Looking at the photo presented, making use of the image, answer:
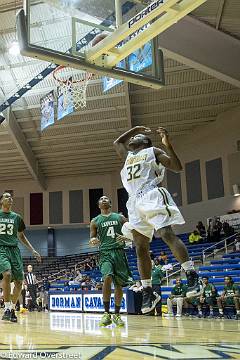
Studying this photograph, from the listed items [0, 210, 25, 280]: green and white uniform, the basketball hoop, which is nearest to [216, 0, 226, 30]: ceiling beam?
the basketball hoop

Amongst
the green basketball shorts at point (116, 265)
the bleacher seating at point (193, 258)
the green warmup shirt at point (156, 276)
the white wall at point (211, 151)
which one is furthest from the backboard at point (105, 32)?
the white wall at point (211, 151)

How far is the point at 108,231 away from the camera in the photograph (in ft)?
22.5

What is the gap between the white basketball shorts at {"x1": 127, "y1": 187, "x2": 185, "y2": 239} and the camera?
4074 millimetres

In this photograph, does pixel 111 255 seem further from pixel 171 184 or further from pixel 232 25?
pixel 171 184

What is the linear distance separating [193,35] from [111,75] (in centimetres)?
936

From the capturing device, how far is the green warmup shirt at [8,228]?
6.93 metres

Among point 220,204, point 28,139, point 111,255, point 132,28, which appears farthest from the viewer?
point 28,139

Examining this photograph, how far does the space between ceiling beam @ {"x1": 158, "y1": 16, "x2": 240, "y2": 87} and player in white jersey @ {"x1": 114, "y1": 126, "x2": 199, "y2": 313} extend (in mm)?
11018

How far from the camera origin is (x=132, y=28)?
6320 millimetres

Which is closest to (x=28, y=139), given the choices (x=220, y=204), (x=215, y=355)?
(x=220, y=204)

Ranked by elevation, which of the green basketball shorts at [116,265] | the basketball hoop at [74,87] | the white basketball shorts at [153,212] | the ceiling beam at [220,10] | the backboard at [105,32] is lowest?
the green basketball shorts at [116,265]

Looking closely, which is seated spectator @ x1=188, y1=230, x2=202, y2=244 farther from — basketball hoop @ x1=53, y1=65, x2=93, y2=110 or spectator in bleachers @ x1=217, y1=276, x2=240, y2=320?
spectator in bleachers @ x1=217, y1=276, x2=240, y2=320

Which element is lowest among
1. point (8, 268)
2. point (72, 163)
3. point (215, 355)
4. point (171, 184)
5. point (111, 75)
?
point (215, 355)

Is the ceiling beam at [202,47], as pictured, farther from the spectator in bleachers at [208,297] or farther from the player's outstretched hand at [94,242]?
the player's outstretched hand at [94,242]
